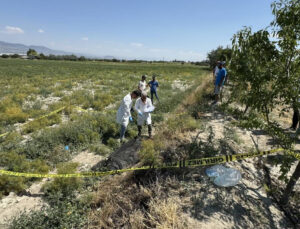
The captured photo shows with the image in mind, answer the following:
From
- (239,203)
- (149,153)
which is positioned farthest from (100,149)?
(239,203)

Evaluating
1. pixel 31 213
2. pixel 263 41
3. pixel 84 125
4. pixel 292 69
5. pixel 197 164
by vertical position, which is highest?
pixel 263 41

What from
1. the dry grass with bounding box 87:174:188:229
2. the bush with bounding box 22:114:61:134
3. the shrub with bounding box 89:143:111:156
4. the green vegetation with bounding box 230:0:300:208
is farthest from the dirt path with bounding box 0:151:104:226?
the green vegetation with bounding box 230:0:300:208

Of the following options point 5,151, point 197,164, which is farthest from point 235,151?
point 5,151

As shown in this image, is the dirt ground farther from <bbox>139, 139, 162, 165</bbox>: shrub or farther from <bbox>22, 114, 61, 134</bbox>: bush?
<bbox>22, 114, 61, 134</bbox>: bush

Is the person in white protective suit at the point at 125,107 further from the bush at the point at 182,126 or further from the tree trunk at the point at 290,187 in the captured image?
the tree trunk at the point at 290,187

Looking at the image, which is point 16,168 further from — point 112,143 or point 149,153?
point 149,153

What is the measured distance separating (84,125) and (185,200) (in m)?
4.63

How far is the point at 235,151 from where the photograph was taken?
14.6ft

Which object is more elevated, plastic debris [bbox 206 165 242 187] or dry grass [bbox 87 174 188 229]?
plastic debris [bbox 206 165 242 187]

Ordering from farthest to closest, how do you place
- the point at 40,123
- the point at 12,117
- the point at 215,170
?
the point at 12,117, the point at 40,123, the point at 215,170

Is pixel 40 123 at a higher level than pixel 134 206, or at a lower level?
lower

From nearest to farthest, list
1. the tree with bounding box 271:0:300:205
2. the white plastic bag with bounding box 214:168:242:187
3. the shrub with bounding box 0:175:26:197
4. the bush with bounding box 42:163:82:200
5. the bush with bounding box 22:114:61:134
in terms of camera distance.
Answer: the tree with bounding box 271:0:300:205, the white plastic bag with bounding box 214:168:242:187, the bush with bounding box 42:163:82:200, the shrub with bounding box 0:175:26:197, the bush with bounding box 22:114:61:134

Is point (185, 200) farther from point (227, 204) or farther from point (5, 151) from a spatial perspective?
point (5, 151)

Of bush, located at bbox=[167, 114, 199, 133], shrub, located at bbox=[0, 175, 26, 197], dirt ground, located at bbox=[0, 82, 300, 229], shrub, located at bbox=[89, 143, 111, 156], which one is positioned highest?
bush, located at bbox=[167, 114, 199, 133]
